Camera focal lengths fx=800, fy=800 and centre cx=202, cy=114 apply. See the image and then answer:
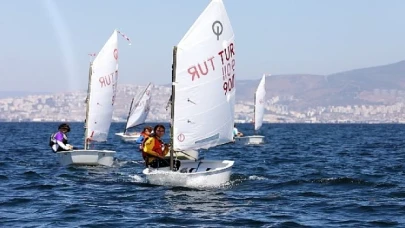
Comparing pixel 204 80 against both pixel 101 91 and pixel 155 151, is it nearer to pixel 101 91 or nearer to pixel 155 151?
pixel 155 151

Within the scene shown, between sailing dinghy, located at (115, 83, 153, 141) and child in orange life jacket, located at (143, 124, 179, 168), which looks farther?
sailing dinghy, located at (115, 83, 153, 141)

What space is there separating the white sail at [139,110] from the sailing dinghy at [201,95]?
47.8m

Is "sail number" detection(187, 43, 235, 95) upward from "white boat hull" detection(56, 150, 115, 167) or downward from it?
upward

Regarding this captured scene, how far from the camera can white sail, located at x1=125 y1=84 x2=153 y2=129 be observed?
7544 cm

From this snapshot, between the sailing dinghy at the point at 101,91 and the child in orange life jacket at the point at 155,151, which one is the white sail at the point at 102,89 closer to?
the sailing dinghy at the point at 101,91

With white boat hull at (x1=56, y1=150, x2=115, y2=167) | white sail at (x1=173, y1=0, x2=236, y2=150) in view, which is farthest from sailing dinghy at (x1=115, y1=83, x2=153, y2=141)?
white sail at (x1=173, y1=0, x2=236, y2=150)

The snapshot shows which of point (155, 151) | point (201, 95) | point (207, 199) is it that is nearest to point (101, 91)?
point (155, 151)

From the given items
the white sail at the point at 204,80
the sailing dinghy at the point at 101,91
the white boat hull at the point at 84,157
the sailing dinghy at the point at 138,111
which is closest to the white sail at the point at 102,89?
Result: the sailing dinghy at the point at 101,91

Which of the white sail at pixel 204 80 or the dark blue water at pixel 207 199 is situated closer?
the dark blue water at pixel 207 199

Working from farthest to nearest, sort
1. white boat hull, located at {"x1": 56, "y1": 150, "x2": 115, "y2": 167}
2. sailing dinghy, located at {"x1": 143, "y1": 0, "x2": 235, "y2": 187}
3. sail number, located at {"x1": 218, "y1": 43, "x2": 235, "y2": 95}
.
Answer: white boat hull, located at {"x1": 56, "y1": 150, "x2": 115, "y2": 167} → sail number, located at {"x1": 218, "y1": 43, "x2": 235, "y2": 95} → sailing dinghy, located at {"x1": 143, "y1": 0, "x2": 235, "y2": 187}

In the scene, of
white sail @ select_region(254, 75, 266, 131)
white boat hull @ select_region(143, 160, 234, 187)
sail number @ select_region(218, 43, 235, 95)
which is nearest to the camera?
white boat hull @ select_region(143, 160, 234, 187)

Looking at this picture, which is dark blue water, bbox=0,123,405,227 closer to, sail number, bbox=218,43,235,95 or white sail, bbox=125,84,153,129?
sail number, bbox=218,43,235,95

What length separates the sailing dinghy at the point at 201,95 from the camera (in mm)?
25953

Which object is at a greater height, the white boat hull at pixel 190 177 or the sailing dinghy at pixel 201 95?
the sailing dinghy at pixel 201 95
